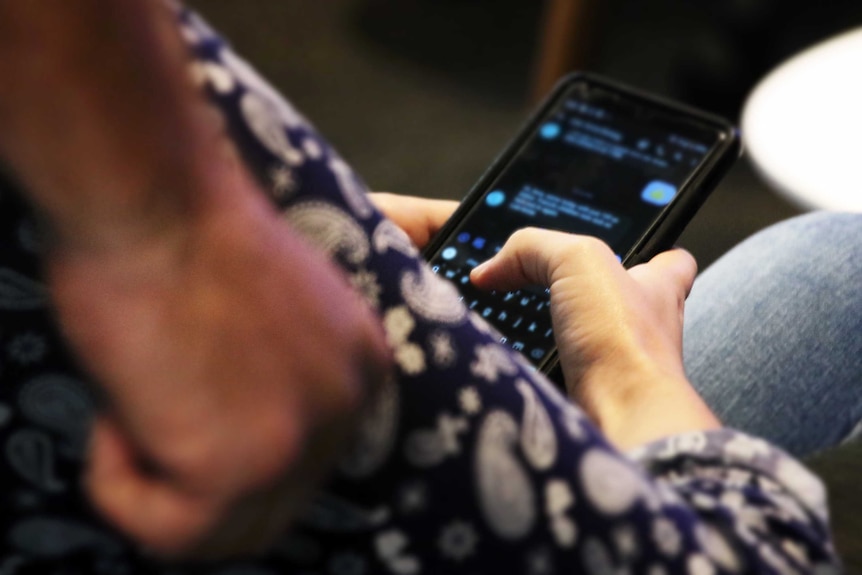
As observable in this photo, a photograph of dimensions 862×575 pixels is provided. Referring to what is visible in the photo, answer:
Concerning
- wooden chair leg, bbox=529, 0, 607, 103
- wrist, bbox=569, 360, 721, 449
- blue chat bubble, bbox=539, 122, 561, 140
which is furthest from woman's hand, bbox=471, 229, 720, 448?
wooden chair leg, bbox=529, 0, 607, 103

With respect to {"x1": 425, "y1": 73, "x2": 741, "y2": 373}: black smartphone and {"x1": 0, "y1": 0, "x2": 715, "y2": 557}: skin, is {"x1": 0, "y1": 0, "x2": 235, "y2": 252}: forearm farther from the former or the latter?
{"x1": 425, "y1": 73, "x2": 741, "y2": 373}: black smartphone

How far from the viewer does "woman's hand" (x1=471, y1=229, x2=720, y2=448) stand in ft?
1.02

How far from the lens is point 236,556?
0.59 feet

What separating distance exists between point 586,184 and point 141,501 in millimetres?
354

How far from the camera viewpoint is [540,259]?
0.38 m

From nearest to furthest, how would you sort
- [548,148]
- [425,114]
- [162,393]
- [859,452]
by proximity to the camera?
[162,393], [859,452], [548,148], [425,114]

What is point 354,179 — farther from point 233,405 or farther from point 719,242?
point 719,242

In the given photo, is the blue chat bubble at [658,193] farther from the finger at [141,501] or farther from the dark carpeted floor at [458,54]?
the dark carpeted floor at [458,54]

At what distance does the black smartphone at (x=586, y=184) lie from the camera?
17.1 inches

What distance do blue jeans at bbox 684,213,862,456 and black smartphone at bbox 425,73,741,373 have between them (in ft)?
0.19

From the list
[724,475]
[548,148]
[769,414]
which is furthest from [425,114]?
[724,475]

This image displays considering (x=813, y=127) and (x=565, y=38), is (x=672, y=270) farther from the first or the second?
(x=565, y=38)

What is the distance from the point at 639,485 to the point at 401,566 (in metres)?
0.06

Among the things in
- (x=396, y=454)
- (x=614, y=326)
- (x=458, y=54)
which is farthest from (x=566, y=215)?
(x=458, y=54)
